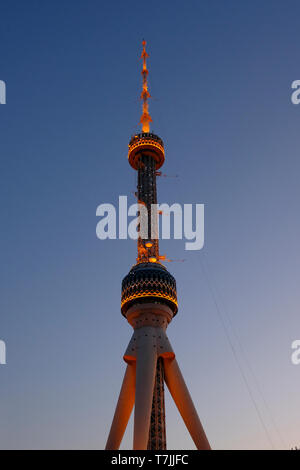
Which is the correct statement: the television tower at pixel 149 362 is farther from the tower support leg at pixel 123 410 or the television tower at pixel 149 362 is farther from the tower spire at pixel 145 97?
the tower spire at pixel 145 97

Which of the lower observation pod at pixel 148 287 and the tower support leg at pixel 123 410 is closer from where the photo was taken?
the tower support leg at pixel 123 410

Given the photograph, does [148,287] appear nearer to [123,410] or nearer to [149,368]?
[149,368]

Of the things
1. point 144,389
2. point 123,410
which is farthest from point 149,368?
point 123,410

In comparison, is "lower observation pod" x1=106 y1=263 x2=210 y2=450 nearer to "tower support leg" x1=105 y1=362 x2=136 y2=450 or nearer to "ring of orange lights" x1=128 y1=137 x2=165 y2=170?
"tower support leg" x1=105 y1=362 x2=136 y2=450

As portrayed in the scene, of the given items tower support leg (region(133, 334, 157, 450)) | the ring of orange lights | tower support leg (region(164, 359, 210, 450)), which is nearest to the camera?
tower support leg (region(133, 334, 157, 450))

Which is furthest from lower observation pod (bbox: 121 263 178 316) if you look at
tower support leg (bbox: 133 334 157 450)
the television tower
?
tower support leg (bbox: 133 334 157 450)

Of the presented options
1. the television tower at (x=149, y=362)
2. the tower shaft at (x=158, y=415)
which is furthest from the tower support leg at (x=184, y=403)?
the tower shaft at (x=158, y=415)
